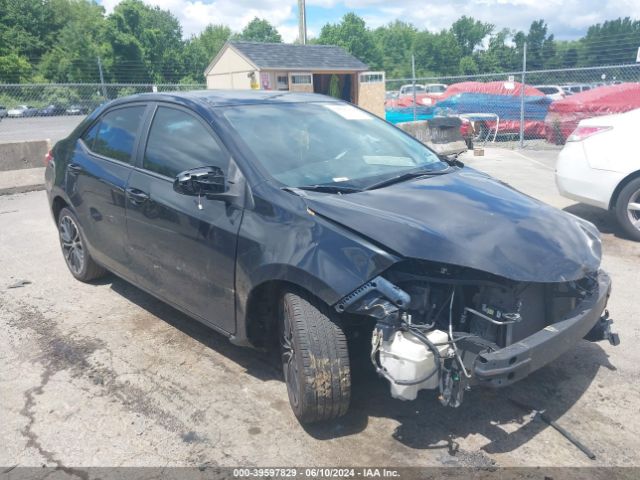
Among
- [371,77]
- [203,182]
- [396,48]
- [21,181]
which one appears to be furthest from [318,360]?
[396,48]

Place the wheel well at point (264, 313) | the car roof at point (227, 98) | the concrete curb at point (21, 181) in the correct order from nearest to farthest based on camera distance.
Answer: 1. the wheel well at point (264, 313)
2. the car roof at point (227, 98)
3. the concrete curb at point (21, 181)

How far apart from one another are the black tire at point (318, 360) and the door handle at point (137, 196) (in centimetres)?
150

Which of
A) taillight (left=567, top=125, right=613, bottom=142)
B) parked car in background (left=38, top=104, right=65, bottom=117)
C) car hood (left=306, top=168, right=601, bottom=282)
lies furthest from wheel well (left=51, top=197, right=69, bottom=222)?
parked car in background (left=38, top=104, right=65, bottom=117)

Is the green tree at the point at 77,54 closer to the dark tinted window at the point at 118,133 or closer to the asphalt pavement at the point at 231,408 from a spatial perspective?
the dark tinted window at the point at 118,133

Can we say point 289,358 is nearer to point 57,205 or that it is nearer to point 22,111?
point 57,205

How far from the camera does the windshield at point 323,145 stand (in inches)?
130

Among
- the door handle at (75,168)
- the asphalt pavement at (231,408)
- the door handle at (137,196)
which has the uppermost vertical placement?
the door handle at (75,168)

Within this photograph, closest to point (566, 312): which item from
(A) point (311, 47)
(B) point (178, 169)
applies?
(B) point (178, 169)

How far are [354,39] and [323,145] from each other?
8724 centimetres

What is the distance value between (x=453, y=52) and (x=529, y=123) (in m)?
62.3

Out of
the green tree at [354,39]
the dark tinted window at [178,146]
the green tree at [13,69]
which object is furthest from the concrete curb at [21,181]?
the green tree at [354,39]

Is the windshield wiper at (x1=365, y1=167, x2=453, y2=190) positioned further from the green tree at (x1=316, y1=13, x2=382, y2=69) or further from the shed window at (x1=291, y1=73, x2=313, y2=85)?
the green tree at (x1=316, y1=13, x2=382, y2=69)

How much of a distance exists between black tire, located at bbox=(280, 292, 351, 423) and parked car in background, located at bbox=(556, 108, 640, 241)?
4.58 metres

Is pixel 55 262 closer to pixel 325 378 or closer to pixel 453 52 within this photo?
pixel 325 378
